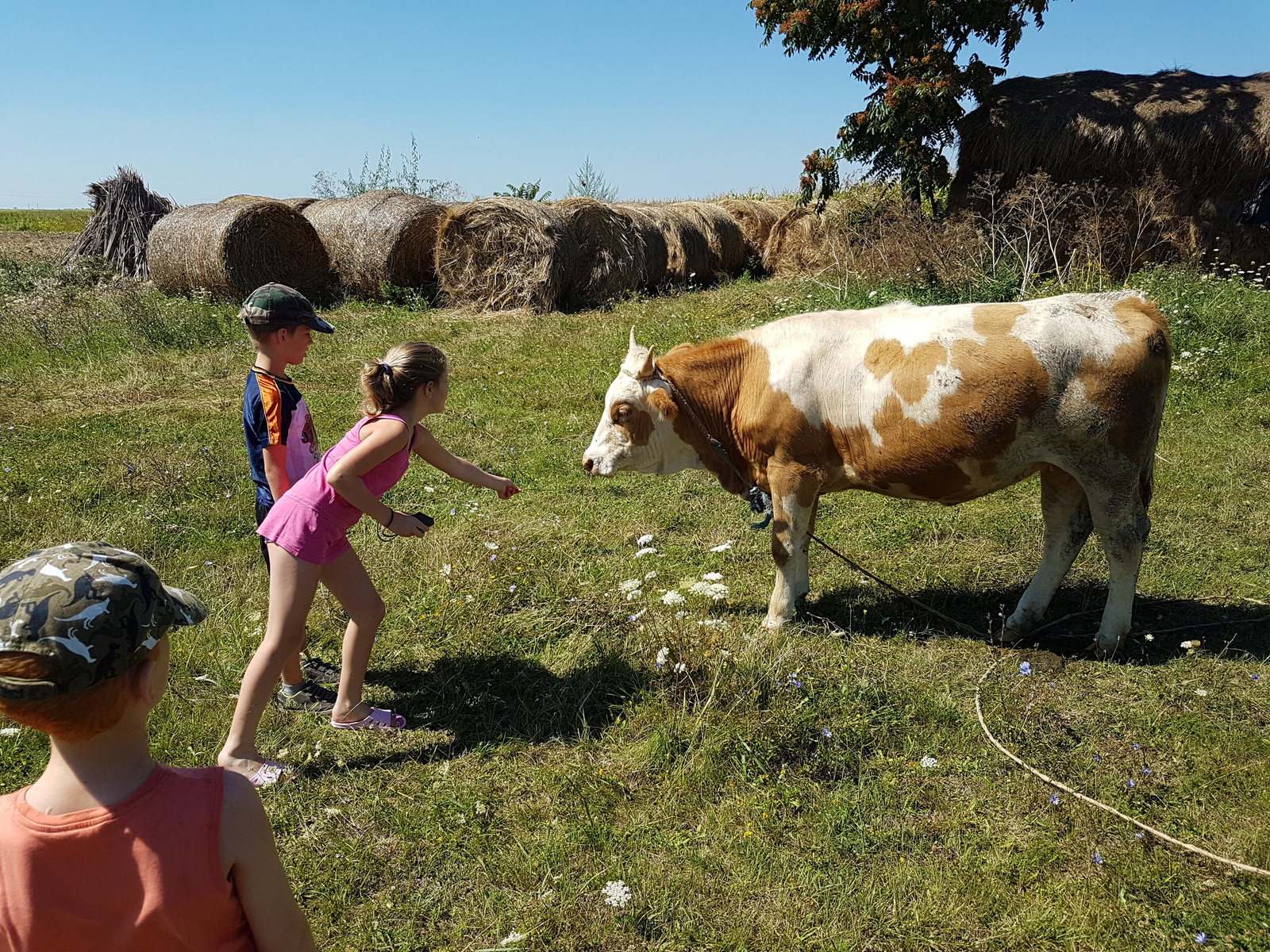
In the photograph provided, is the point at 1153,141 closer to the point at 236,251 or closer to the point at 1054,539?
the point at 1054,539

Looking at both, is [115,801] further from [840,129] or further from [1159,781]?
[840,129]

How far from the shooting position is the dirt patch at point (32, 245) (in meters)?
18.7

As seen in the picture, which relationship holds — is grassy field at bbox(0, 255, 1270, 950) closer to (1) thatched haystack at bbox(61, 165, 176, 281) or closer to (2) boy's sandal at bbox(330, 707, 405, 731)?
(2) boy's sandal at bbox(330, 707, 405, 731)

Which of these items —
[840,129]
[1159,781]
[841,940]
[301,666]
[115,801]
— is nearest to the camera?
[115,801]

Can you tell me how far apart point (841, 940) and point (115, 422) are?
801 cm

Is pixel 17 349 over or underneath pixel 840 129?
underneath

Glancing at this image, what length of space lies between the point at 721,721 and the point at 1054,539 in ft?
7.24

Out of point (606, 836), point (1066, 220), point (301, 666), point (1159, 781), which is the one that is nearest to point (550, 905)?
point (606, 836)

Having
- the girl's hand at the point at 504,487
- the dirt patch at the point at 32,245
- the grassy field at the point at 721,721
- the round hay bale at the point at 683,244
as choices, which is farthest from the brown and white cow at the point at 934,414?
the dirt patch at the point at 32,245

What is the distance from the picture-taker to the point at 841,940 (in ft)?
8.56

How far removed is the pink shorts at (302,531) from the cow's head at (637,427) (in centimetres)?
179

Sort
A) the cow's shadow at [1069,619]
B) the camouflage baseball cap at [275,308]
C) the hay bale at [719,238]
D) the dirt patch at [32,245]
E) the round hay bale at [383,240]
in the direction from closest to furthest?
1. the camouflage baseball cap at [275,308]
2. the cow's shadow at [1069,619]
3. the round hay bale at [383,240]
4. the hay bale at [719,238]
5. the dirt patch at [32,245]

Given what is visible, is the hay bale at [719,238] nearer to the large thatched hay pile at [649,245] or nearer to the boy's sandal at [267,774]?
the large thatched hay pile at [649,245]

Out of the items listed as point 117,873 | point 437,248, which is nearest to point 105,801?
point 117,873
